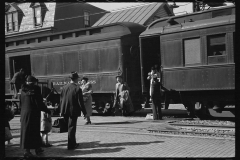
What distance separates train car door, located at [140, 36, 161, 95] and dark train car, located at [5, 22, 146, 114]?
81cm

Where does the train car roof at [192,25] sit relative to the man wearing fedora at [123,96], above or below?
above

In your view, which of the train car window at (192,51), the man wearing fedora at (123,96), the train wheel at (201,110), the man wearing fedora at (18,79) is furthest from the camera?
the man wearing fedora at (18,79)

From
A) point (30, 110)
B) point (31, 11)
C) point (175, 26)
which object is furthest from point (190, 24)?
point (31, 11)

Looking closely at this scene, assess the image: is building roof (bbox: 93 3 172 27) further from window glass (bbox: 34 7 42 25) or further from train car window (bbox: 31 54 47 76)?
train car window (bbox: 31 54 47 76)

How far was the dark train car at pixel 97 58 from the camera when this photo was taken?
13594mm

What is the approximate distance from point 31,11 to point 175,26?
22779 mm

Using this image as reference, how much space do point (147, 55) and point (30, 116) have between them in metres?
7.55

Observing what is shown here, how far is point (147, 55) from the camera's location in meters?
13.2

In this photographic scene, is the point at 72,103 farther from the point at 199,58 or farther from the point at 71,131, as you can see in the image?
the point at 199,58

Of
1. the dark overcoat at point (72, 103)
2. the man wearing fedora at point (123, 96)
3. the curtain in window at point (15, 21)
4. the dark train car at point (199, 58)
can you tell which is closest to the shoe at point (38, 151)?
the dark overcoat at point (72, 103)

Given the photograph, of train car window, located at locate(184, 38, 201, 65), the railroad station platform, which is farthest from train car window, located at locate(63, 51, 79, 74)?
the railroad station platform

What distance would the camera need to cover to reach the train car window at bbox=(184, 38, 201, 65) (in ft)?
36.8

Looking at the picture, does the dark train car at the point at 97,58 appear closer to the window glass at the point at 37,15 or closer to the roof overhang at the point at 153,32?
the roof overhang at the point at 153,32

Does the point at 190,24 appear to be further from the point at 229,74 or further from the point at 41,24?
the point at 41,24
